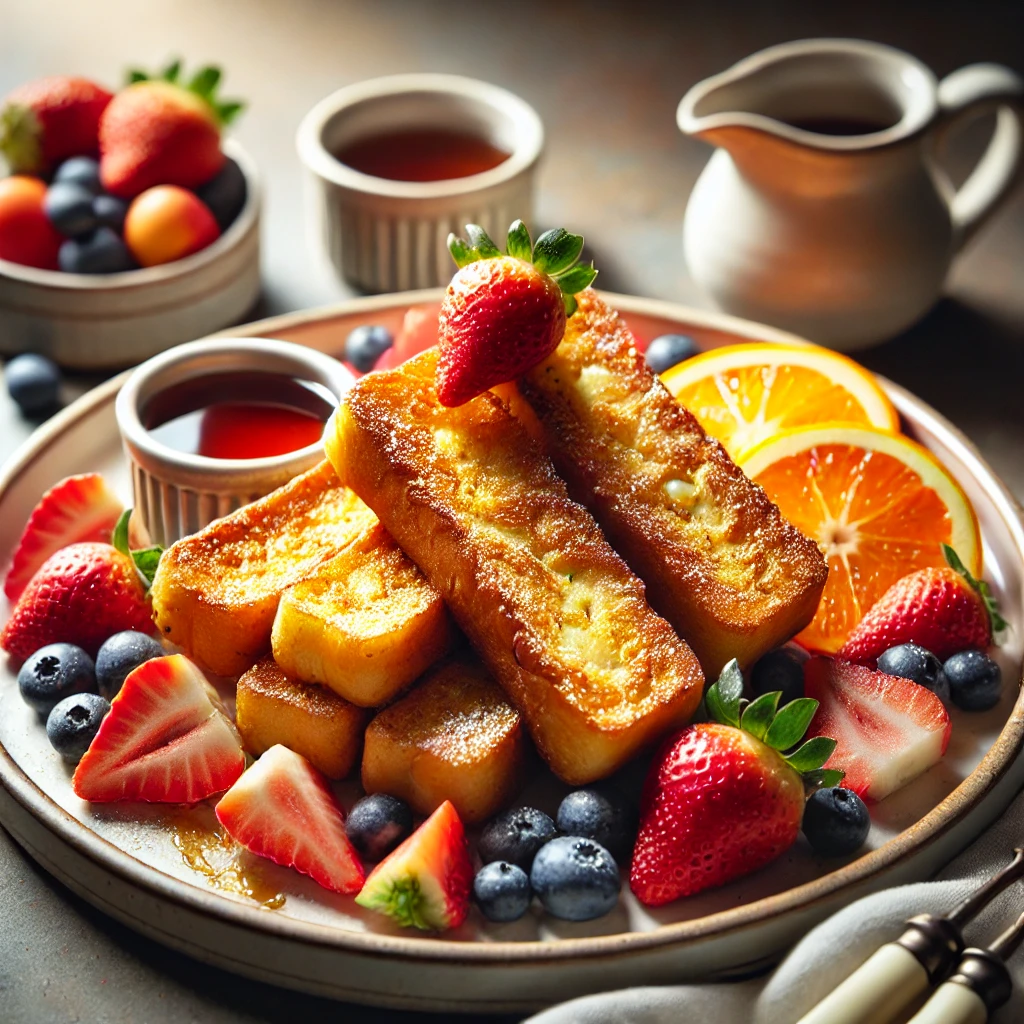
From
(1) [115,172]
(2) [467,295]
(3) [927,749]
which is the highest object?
(2) [467,295]

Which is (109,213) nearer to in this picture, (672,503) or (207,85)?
(207,85)

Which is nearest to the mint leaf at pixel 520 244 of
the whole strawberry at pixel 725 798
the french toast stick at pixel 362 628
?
the french toast stick at pixel 362 628

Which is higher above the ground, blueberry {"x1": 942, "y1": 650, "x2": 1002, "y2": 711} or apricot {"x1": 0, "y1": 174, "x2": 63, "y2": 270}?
apricot {"x1": 0, "y1": 174, "x2": 63, "y2": 270}

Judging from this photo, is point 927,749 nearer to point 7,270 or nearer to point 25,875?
point 25,875

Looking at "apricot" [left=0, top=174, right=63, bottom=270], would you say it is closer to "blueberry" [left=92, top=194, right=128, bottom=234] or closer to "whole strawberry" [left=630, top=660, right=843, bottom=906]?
"blueberry" [left=92, top=194, right=128, bottom=234]

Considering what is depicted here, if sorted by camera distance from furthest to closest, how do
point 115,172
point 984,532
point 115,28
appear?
point 115,28
point 115,172
point 984,532

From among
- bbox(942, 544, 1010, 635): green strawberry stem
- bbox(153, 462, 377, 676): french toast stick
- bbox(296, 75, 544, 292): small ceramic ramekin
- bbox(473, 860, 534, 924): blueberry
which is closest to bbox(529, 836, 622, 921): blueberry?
bbox(473, 860, 534, 924): blueberry

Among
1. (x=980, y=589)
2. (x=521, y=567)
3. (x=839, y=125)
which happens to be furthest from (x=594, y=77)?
(x=521, y=567)

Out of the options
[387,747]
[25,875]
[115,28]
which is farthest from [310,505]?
[115,28]
